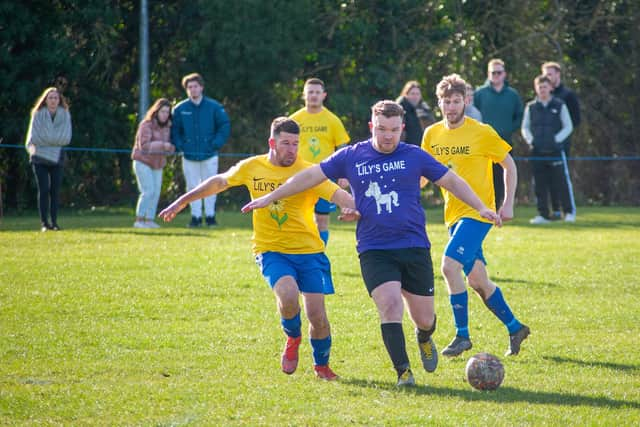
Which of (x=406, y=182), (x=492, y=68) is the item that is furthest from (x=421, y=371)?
(x=492, y=68)

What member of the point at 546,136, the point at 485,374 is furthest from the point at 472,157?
the point at 546,136

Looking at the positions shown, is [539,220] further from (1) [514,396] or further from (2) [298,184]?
(1) [514,396]

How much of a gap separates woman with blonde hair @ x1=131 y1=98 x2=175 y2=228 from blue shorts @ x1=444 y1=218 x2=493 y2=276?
30.6ft

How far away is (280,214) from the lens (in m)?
7.52

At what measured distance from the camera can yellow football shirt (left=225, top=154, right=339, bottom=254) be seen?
7.48 metres

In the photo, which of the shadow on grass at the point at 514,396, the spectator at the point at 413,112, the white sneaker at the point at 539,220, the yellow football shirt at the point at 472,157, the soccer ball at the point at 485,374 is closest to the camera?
the shadow on grass at the point at 514,396

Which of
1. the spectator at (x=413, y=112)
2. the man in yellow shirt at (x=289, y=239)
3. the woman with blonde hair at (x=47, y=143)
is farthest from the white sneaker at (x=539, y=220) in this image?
the man in yellow shirt at (x=289, y=239)

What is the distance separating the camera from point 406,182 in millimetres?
7043

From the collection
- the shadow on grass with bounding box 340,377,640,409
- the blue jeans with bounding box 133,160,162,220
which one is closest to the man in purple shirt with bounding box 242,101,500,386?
the shadow on grass with bounding box 340,377,640,409

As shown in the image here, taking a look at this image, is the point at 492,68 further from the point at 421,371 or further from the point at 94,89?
the point at 421,371

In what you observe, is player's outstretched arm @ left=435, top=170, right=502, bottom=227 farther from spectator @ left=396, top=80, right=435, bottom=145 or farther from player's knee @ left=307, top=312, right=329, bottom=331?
spectator @ left=396, top=80, right=435, bottom=145

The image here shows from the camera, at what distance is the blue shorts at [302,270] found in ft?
24.2

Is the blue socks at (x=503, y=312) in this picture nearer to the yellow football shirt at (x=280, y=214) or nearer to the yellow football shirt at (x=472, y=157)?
the yellow football shirt at (x=472, y=157)

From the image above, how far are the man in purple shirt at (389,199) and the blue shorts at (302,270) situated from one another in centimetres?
41
